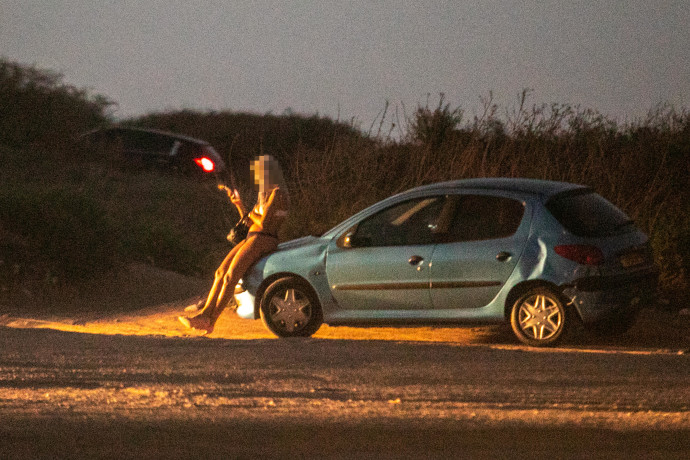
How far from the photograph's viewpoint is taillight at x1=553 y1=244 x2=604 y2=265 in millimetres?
9320

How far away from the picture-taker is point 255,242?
10.7 meters

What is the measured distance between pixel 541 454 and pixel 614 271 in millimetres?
3956

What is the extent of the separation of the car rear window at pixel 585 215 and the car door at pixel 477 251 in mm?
317

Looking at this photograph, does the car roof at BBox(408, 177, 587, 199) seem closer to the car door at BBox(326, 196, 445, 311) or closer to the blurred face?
the car door at BBox(326, 196, 445, 311)

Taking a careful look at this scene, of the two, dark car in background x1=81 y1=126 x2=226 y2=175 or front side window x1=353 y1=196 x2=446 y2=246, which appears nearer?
front side window x1=353 y1=196 x2=446 y2=246

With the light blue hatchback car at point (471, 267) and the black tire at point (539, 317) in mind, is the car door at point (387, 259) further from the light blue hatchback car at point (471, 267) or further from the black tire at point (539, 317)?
the black tire at point (539, 317)

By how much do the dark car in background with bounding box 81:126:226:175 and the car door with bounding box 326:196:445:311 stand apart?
57.0ft

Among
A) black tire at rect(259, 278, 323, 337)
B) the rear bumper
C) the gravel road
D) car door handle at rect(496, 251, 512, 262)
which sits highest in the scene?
car door handle at rect(496, 251, 512, 262)

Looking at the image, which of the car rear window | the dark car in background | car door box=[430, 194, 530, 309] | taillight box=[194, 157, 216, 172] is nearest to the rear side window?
car door box=[430, 194, 530, 309]

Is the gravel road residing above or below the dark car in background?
below

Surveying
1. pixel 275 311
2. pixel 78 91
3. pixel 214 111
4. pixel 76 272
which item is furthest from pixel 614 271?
pixel 214 111

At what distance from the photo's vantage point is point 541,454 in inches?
228

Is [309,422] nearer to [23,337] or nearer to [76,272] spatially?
[23,337]

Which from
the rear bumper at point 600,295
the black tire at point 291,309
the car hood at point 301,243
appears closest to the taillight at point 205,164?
the car hood at point 301,243
